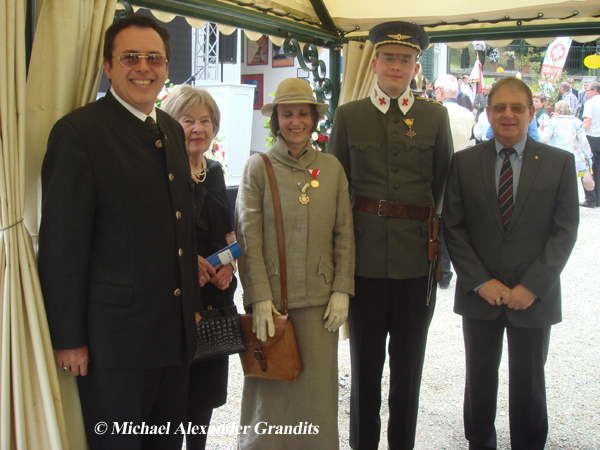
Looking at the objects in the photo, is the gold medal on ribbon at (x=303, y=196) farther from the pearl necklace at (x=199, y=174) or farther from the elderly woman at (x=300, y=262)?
the pearl necklace at (x=199, y=174)

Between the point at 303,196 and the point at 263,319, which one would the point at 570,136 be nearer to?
the point at 303,196

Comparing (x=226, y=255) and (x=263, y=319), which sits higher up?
(x=226, y=255)

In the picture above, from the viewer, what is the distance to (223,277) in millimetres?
2338

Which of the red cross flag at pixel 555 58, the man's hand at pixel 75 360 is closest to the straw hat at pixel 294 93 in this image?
the man's hand at pixel 75 360

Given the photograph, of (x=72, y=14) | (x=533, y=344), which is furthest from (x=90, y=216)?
(x=533, y=344)

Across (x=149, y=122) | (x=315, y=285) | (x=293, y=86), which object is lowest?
(x=315, y=285)

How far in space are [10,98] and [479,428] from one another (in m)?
2.46

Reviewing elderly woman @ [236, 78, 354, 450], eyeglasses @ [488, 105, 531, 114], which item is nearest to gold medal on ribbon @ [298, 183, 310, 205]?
elderly woman @ [236, 78, 354, 450]

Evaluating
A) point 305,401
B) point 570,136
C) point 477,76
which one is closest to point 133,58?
point 305,401

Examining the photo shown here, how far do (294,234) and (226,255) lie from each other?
1.02ft

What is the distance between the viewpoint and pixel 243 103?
9.41m

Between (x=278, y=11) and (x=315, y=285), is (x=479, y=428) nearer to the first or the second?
(x=315, y=285)

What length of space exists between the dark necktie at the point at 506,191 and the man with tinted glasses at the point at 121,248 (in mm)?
1438

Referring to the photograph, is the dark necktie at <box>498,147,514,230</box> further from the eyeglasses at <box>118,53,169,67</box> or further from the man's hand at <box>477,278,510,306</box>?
the eyeglasses at <box>118,53,169,67</box>
